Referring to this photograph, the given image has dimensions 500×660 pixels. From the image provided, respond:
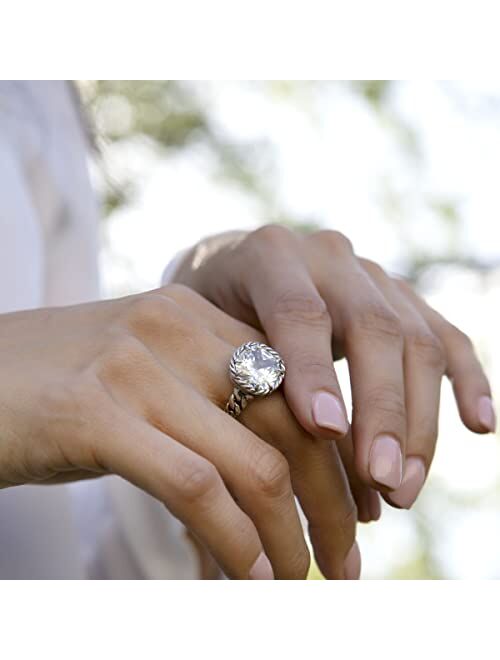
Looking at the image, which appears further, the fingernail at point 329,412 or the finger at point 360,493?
the finger at point 360,493

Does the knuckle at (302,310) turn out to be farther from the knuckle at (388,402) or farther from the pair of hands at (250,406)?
the knuckle at (388,402)

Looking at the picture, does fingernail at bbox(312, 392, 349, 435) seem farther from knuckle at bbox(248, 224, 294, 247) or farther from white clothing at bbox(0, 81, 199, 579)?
white clothing at bbox(0, 81, 199, 579)

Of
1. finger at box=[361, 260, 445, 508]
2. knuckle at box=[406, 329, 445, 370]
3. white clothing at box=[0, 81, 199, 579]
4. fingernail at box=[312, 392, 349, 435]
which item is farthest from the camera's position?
white clothing at box=[0, 81, 199, 579]

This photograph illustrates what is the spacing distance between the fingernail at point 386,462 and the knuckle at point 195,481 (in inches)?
9.2

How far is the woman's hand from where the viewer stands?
0.83 metres

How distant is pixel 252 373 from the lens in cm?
93

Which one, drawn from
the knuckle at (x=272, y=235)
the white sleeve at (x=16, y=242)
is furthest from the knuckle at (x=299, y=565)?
the white sleeve at (x=16, y=242)

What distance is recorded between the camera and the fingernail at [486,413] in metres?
1.19

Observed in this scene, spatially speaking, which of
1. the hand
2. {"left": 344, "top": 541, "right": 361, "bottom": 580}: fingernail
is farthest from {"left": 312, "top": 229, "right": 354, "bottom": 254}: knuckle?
{"left": 344, "top": 541, "right": 361, "bottom": 580}: fingernail

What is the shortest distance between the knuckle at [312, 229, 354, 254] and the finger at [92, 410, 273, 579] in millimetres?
500

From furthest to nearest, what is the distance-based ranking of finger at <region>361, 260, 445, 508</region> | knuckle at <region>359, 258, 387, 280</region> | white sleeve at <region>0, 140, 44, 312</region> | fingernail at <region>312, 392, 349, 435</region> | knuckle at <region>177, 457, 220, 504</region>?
white sleeve at <region>0, 140, 44, 312</region>
knuckle at <region>359, 258, 387, 280</region>
finger at <region>361, 260, 445, 508</region>
fingernail at <region>312, 392, 349, 435</region>
knuckle at <region>177, 457, 220, 504</region>

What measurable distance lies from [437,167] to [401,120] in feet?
1.82

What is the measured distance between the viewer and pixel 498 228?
676 cm
